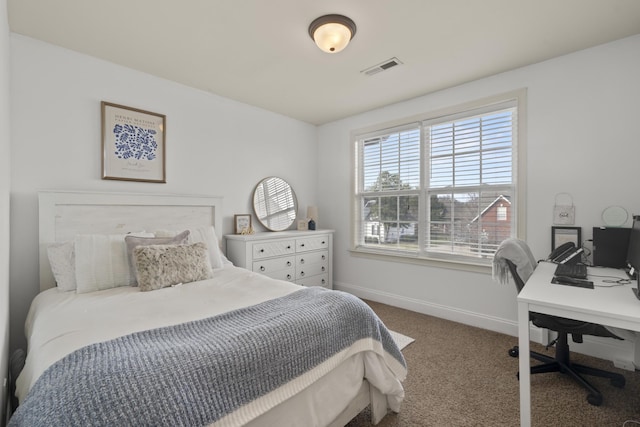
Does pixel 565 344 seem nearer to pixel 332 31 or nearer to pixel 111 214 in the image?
pixel 332 31

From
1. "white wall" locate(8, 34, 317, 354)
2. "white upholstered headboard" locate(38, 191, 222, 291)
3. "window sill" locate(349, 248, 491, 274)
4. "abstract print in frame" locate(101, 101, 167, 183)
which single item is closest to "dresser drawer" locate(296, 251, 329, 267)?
"window sill" locate(349, 248, 491, 274)

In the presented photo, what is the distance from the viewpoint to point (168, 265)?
2047 mm

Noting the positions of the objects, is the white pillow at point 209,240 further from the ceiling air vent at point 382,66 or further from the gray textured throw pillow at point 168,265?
the ceiling air vent at point 382,66

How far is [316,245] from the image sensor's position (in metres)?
3.80

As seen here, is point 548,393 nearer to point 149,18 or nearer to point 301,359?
point 301,359

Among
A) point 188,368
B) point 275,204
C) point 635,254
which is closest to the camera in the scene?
point 188,368

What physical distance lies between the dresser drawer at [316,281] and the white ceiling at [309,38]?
2.25 metres

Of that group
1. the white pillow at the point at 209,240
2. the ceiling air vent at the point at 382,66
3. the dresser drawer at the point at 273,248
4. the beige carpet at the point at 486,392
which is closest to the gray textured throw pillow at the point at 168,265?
the white pillow at the point at 209,240

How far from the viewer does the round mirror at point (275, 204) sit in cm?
367

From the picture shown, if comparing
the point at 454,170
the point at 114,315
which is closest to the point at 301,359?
the point at 114,315

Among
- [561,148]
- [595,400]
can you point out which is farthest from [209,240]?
[561,148]

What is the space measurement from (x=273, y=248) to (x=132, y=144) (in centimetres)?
168

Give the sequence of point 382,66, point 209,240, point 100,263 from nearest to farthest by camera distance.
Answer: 1. point 100,263
2. point 382,66
3. point 209,240

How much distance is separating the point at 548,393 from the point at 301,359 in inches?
68.6
